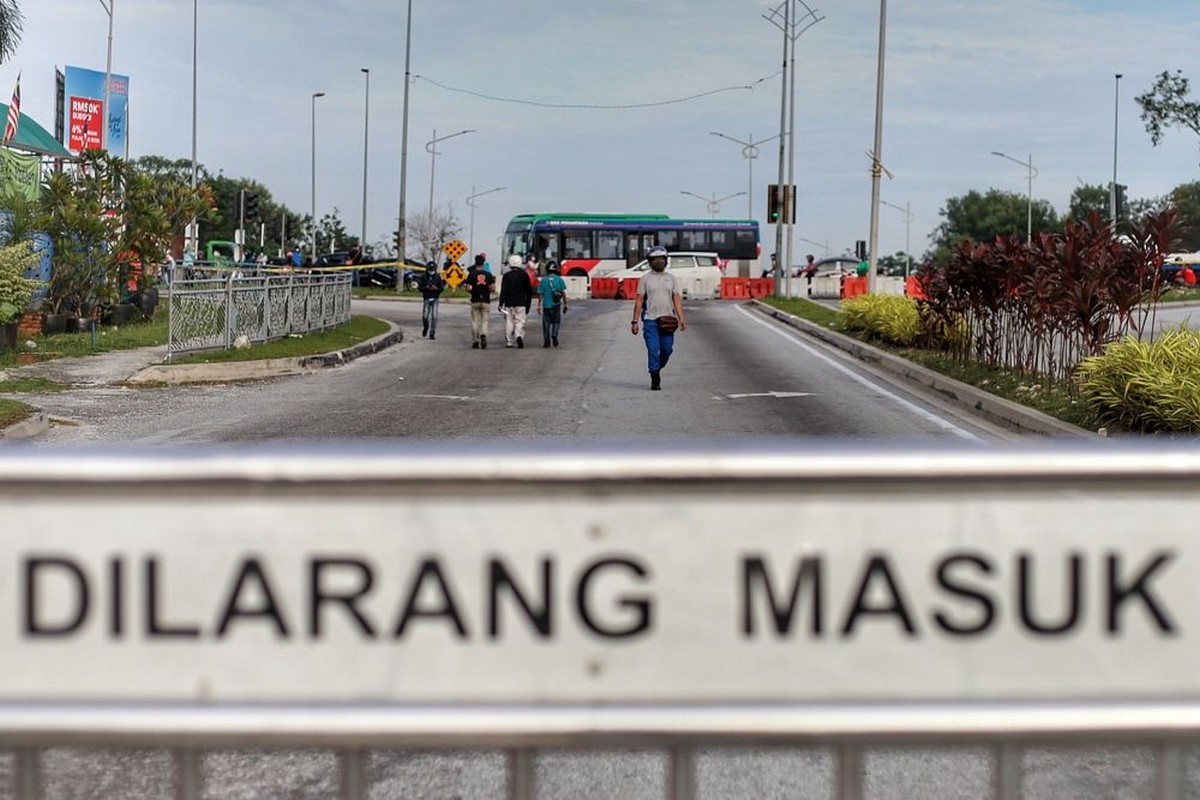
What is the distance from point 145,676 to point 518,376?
20.1 meters

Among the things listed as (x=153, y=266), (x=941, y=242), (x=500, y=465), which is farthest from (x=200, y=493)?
(x=941, y=242)

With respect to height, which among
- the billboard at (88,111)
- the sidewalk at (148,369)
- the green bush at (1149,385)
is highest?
the billboard at (88,111)

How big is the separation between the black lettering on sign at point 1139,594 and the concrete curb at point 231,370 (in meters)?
18.5

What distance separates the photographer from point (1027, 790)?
4.26m

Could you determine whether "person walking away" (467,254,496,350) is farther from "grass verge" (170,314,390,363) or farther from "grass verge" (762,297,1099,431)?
"grass verge" (762,297,1099,431)

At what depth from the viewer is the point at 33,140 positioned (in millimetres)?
32156

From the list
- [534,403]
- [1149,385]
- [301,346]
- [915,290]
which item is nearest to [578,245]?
[915,290]

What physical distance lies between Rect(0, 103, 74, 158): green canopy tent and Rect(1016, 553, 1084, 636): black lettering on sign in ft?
98.0

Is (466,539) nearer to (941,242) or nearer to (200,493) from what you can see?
(200,493)

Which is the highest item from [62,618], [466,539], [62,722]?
[466,539]

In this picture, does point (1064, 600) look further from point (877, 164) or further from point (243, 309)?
point (877, 164)

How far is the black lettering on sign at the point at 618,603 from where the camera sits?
2.10m

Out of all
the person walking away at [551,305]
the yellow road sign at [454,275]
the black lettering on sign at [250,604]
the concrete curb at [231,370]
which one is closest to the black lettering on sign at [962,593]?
the black lettering on sign at [250,604]

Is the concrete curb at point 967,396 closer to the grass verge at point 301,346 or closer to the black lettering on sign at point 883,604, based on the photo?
the grass verge at point 301,346
